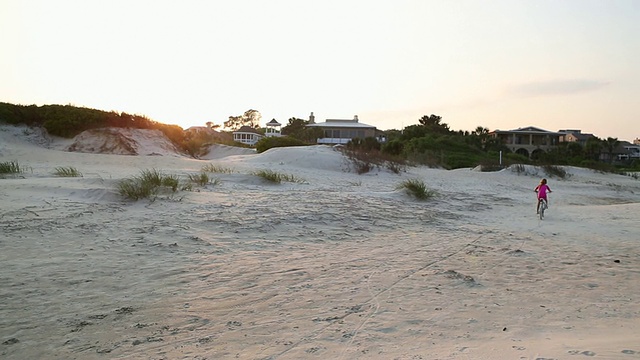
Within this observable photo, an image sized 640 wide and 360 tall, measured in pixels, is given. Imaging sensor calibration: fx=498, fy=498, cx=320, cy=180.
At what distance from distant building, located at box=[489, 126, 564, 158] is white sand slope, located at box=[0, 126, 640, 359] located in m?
52.6

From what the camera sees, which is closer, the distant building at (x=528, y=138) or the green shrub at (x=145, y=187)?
the green shrub at (x=145, y=187)

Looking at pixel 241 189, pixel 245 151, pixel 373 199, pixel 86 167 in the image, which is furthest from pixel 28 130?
pixel 373 199

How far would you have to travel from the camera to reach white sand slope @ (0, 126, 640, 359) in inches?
146

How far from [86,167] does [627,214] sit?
14810mm

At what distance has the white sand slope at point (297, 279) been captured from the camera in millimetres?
3721

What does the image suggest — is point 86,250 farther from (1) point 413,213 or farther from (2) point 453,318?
(1) point 413,213

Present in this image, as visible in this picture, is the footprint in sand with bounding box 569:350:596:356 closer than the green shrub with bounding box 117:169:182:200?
Yes

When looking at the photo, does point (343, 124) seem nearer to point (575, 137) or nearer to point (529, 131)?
point (529, 131)

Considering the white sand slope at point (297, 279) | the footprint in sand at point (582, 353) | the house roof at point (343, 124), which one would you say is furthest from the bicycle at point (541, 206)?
the house roof at point (343, 124)

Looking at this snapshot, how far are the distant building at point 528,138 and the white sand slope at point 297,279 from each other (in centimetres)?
5255

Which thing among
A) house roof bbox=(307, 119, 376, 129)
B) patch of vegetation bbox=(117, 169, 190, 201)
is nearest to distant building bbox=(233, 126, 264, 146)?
house roof bbox=(307, 119, 376, 129)

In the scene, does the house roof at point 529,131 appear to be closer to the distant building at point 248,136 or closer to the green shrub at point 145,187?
the distant building at point 248,136

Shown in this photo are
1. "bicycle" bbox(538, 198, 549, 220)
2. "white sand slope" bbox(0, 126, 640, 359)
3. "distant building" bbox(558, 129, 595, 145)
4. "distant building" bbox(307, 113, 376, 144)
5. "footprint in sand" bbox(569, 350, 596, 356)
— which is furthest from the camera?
"distant building" bbox(558, 129, 595, 145)

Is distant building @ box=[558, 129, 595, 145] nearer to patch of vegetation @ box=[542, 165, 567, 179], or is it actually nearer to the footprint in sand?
patch of vegetation @ box=[542, 165, 567, 179]
